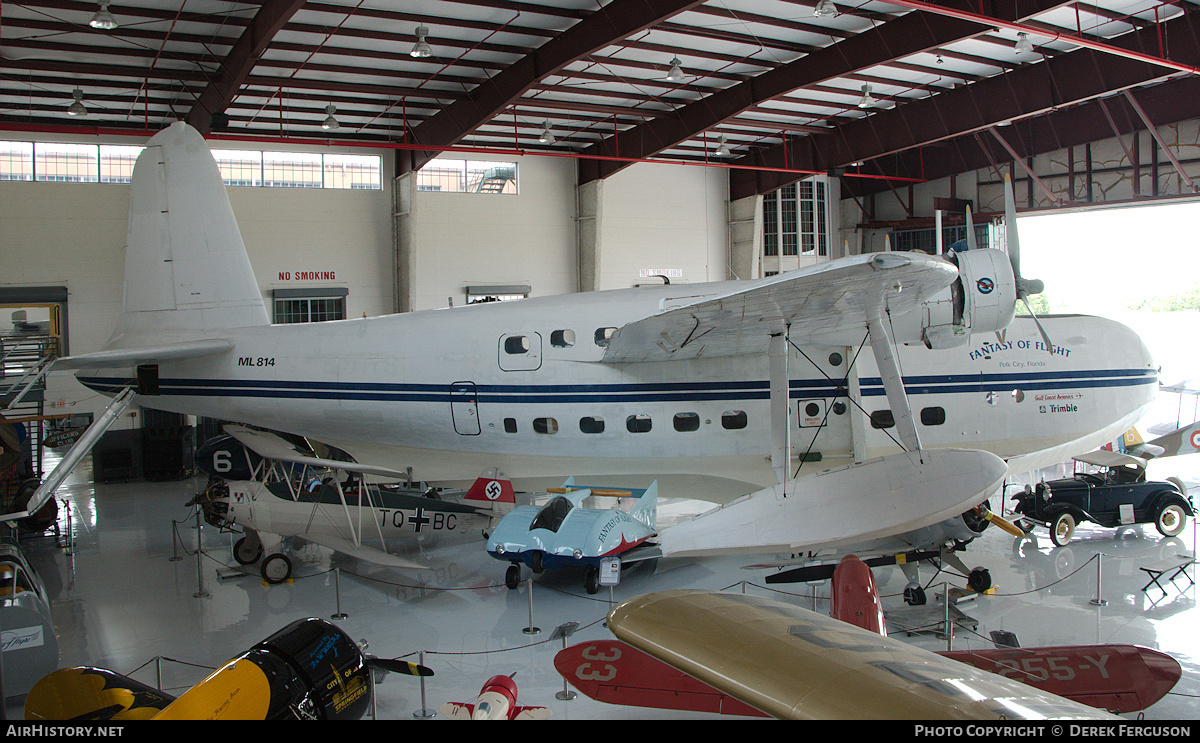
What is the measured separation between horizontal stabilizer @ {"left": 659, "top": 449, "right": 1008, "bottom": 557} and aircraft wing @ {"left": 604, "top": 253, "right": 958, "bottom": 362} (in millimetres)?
1676

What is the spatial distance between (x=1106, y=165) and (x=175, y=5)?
2499cm

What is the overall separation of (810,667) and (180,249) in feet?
34.7

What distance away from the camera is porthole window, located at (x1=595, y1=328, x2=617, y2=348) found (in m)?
9.71

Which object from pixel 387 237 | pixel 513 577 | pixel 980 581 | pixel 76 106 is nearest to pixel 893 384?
pixel 980 581

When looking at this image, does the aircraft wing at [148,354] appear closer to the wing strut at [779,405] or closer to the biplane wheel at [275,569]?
the biplane wheel at [275,569]

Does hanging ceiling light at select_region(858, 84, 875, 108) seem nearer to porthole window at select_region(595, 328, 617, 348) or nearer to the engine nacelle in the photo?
the engine nacelle

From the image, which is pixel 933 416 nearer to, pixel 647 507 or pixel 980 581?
pixel 980 581

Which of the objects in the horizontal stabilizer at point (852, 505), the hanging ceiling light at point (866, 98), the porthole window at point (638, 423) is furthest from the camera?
the hanging ceiling light at point (866, 98)

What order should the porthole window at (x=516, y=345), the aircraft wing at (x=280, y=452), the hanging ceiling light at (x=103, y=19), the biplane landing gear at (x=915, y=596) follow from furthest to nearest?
the hanging ceiling light at (x=103, y=19) → the porthole window at (x=516, y=345) → the aircraft wing at (x=280, y=452) → the biplane landing gear at (x=915, y=596)

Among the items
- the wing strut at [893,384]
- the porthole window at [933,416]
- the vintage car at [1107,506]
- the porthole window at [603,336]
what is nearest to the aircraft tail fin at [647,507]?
the porthole window at [603,336]

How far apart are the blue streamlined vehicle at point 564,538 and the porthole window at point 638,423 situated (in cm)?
115

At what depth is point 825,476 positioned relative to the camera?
26.5 feet

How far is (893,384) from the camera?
7.97 m

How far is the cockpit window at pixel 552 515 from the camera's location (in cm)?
886
